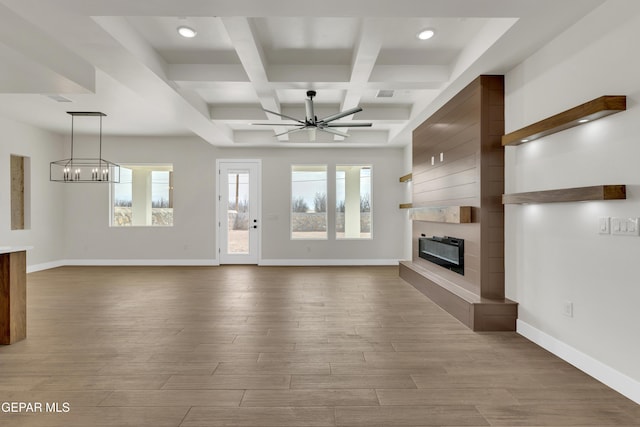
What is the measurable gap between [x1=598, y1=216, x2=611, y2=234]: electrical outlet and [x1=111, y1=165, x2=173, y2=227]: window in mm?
7643

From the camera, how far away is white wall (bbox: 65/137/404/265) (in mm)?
7578

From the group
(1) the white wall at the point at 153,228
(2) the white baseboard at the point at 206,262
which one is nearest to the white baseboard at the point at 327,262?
(2) the white baseboard at the point at 206,262

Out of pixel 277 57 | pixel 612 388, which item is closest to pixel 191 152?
pixel 277 57

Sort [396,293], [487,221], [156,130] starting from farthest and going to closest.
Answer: [156,130] → [396,293] → [487,221]

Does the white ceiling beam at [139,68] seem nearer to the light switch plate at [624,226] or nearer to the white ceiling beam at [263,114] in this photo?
the white ceiling beam at [263,114]

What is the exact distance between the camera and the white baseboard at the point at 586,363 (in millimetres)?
2170

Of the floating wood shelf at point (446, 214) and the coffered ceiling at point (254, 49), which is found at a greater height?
the coffered ceiling at point (254, 49)

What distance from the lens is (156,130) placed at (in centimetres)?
701

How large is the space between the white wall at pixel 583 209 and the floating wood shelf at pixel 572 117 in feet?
0.22

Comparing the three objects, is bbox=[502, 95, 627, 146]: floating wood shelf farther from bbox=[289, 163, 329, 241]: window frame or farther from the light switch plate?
bbox=[289, 163, 329, 241]: window frame

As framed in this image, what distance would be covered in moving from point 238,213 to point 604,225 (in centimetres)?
669

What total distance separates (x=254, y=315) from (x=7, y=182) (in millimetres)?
5735

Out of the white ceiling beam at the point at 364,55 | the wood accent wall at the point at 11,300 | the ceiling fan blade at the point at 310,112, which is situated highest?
the white ceiling beam at the point at 364,55

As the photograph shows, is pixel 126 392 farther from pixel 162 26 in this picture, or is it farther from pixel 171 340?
pixel 162 26
